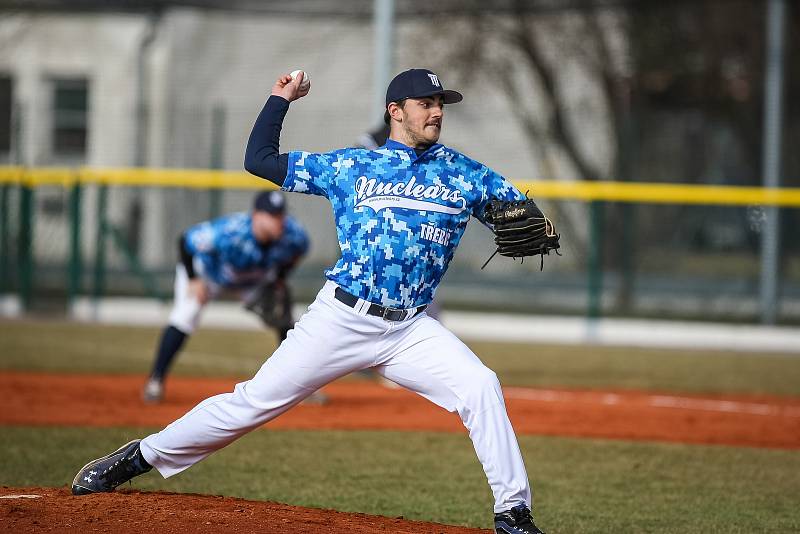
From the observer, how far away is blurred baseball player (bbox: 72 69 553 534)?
4.39 metres

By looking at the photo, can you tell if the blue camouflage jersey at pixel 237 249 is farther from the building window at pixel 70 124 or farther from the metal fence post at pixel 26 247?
the building window at pixel 70 124

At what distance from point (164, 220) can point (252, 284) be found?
26.4 feet

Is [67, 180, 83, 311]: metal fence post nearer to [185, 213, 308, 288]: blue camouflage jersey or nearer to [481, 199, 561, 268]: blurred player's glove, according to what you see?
[185, 213, 308, 288]: blue camouflage jersey

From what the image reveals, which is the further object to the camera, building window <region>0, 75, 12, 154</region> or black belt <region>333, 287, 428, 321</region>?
building window <region>0, 75, 12, 154</region>

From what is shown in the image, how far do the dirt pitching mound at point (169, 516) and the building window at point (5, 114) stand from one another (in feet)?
58.9

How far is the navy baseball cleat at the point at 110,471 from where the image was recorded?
4738 mm

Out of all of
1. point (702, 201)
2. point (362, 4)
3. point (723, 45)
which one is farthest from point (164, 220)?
point (723, 45)

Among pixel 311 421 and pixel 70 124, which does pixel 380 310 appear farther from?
pixel 70 124

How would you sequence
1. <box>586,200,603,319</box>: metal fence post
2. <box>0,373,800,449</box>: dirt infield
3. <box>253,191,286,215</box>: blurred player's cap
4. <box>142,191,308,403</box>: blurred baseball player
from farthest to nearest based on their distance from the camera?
1. <box>586,200,603,319</box>: metal fence post
2. <box>142,191,308,403</box>: blurred baseball player
3. <box>253,191,286,215</box>: blurred player's cap
4. <box>0,373,800,449</box>: dirt infield

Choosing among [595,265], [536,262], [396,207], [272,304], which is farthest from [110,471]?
[536,262]

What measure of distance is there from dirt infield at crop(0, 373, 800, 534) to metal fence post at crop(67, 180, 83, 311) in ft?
19.7

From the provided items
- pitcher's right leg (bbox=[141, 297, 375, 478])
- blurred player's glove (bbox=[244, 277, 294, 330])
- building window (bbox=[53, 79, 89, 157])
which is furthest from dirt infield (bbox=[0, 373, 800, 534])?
building window (bbox=[53, 79, 89, 157])

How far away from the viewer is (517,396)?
9.62 meters

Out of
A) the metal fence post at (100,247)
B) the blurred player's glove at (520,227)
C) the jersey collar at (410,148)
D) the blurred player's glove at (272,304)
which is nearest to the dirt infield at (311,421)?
the blurred player's glove at (272,304)
